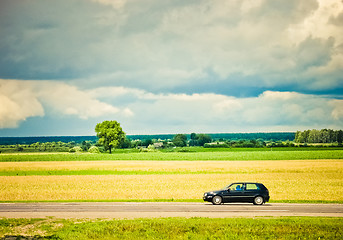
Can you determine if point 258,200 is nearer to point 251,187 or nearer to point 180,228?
point 251,187

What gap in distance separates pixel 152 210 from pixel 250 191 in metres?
8.98

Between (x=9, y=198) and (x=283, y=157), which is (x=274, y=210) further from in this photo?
(x=283, y=157)

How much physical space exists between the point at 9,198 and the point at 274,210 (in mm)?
25690

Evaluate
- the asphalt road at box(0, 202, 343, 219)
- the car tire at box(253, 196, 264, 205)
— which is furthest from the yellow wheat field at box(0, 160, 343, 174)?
the asphalt road at box(0, 202, 343, 219)

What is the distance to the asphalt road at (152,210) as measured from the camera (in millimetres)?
25000

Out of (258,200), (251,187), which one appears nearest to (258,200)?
(258,200)

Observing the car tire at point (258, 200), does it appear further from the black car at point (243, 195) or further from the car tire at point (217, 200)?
the car tire at point (217, 200)

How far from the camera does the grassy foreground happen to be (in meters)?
19.5

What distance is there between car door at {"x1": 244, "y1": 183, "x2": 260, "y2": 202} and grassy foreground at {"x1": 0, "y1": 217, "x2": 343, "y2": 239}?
7.97 meters

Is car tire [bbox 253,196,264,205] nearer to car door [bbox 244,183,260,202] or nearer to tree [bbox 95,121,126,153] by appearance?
car door [bbox 244,183,260,202]

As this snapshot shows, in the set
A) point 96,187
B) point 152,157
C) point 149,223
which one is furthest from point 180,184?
point 152,157

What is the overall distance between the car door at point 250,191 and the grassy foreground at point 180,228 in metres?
7.97

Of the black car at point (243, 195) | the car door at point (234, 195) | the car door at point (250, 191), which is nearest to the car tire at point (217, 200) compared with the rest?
the black car at point (243, 195)

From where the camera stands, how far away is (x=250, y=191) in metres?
30.6
